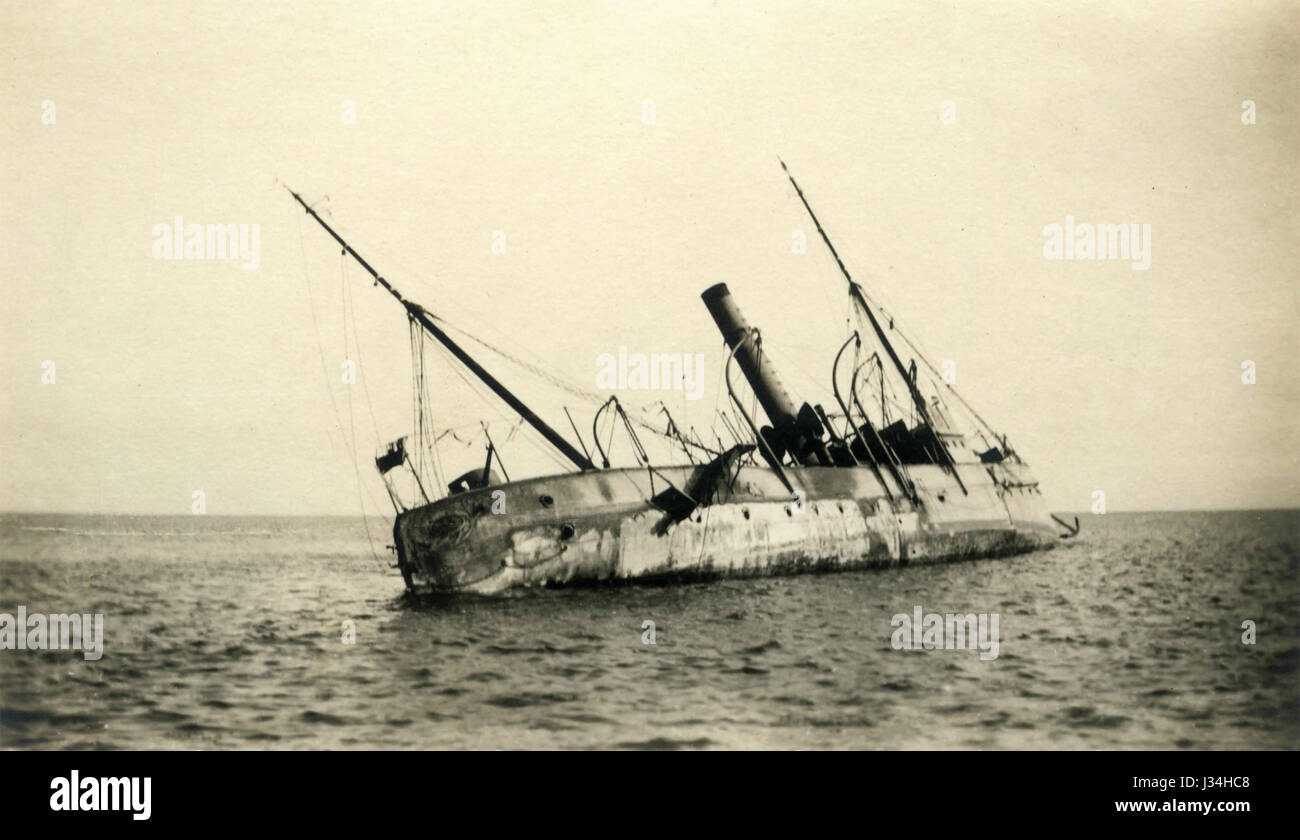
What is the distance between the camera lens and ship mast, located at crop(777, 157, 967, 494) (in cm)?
1115

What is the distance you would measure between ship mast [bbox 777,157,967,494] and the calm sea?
4486 millimetres

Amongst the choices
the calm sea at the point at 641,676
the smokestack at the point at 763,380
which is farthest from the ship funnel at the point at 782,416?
the calm sea at the point at 641,676

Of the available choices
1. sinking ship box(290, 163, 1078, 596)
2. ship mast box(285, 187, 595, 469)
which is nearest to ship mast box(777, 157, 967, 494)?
sinking ship box(290, 163, 1078, 596)

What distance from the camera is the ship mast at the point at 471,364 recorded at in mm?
11055

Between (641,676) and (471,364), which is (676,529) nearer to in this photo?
(471,364)

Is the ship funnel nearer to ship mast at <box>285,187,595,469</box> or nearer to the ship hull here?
the ship hull

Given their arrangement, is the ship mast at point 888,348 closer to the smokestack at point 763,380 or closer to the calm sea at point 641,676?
the smokestack at point 763,380

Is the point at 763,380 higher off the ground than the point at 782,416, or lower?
higher

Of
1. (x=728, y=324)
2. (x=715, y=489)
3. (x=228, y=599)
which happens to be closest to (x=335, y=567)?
(x=228, y=599)

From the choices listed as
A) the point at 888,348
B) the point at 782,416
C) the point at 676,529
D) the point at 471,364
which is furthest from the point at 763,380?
the point at 471,364

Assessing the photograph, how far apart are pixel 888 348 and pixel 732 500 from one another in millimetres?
4068

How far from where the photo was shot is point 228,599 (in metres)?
17.2

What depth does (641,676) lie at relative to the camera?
9953mm
